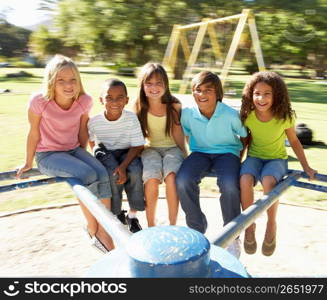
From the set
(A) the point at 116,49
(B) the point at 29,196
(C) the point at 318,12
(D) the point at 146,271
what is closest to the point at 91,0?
(A) the point at 116,49

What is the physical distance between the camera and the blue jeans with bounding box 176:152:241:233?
2576 millimetres

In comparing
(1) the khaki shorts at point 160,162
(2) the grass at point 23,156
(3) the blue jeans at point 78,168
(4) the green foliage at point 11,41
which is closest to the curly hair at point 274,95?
(1) the khaki shorts at point 160,162

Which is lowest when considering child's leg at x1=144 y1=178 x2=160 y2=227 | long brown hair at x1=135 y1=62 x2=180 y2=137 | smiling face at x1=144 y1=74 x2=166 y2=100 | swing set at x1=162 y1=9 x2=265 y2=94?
child's leg at x1=144 y1=178 x2=160 y2=227

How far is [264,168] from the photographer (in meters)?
2.68

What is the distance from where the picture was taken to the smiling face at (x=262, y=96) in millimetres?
2695

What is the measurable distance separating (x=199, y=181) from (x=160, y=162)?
327 mm

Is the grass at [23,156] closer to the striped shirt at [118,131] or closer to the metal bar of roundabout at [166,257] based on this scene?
the striped shirt at [118,131]

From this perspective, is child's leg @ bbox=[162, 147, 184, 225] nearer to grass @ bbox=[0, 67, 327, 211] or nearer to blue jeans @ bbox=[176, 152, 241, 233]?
blue jeans @ bbox=[176, 152, 241, 233]

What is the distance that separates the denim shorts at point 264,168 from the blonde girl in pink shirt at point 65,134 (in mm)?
902

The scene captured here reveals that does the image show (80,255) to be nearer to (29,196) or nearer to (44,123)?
(44,123)

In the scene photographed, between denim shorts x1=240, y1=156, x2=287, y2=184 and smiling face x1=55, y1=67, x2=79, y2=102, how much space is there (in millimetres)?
1198

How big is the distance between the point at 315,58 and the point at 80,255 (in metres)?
26.6

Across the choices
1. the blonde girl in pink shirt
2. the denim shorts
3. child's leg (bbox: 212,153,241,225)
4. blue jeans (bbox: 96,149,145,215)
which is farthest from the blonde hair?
the denim shorts

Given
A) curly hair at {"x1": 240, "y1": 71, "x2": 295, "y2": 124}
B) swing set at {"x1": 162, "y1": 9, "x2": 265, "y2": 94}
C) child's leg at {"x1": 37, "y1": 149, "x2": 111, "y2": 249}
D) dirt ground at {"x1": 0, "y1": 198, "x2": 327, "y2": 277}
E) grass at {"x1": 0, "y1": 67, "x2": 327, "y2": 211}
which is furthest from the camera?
swing set at {"x1": 162, "y1": 9, "x2": 265, "y2": 94}
